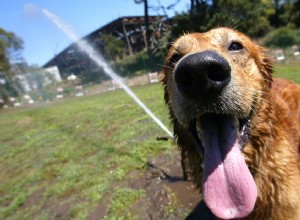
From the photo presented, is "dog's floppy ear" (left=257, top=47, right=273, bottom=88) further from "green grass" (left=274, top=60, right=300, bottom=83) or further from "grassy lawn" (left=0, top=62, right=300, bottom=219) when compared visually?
"green grass" (left=274, top=60, right=300, bottom=83)

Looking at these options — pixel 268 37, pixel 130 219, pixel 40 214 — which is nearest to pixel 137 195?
pixel 130 219

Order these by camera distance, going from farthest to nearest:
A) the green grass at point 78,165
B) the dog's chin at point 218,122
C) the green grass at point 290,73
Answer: the green grass at point 290,73, the green grass at point 78,165, the dog's chin at point 218,122

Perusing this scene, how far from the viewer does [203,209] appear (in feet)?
12.5

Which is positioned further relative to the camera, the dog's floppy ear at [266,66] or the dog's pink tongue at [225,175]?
the dog's floppy ear at [266,66]

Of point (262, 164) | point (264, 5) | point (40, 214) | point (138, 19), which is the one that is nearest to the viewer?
point (262, 164)

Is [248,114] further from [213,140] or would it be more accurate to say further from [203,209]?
[203,209]

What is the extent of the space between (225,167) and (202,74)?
797 millimetres

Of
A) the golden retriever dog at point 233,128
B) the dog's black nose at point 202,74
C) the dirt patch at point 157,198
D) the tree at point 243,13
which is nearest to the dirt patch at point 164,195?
the dirt patch at point 157,198

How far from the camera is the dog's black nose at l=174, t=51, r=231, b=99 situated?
210cm

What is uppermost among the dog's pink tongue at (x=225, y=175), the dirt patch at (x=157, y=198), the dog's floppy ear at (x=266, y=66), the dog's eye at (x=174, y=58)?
the dog's eye at (x=174, y=58)

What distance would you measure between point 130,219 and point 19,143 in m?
7.45

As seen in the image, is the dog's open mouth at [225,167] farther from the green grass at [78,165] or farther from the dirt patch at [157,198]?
the green grass at [78,165]

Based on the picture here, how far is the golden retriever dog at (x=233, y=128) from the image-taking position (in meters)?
2.32

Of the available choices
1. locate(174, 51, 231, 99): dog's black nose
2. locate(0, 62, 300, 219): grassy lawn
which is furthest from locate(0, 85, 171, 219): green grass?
locate(174, 51, 231, 99): dog's black nose
